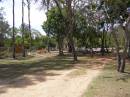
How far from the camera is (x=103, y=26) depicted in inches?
2504

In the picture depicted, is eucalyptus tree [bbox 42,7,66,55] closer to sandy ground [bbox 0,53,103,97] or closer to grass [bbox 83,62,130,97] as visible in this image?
grass [bbox 83,62,130,97]

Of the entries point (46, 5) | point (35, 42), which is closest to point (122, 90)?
point (46, 5)

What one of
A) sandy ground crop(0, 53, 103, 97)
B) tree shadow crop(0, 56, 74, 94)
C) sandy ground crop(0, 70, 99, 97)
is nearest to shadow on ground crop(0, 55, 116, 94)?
tree shadow crop(0, 56, 74, 94)

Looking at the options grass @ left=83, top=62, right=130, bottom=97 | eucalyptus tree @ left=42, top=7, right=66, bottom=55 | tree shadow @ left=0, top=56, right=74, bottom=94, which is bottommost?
grass @ left=83, top=62, right=130, bottom=97

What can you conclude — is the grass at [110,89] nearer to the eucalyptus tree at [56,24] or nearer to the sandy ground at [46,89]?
the sandy ground at [46,89]

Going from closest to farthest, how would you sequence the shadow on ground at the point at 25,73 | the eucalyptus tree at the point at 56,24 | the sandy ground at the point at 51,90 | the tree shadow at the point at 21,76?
1. the sandy ground at the point at 51,90
2. the tree shadow at the point at 21,76
3. the shadow on ground at the point at 25,73
4. the eucalyptus tree at the point at 56,24

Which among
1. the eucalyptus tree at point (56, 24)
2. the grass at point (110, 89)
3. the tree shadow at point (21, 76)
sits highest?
the eucalyptus tree at point (56, 24)

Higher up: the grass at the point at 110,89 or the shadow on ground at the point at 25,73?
the shadow on ground at the point at 25,73

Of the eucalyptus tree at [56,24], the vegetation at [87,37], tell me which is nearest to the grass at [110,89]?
the vegetation at [87,37]

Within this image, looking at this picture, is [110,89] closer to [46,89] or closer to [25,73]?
[46,89]

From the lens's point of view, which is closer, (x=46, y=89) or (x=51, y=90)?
(x=51, y=90)

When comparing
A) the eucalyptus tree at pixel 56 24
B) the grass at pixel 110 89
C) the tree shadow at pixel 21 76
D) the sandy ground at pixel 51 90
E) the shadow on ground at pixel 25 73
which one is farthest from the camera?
the eucalyptus tree at pixel 56 24

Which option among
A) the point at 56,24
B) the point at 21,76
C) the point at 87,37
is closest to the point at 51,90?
the point at 21,76

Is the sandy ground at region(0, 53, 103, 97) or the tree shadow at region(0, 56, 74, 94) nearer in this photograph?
the sandy ground at region(0, 53, 103, 97)
